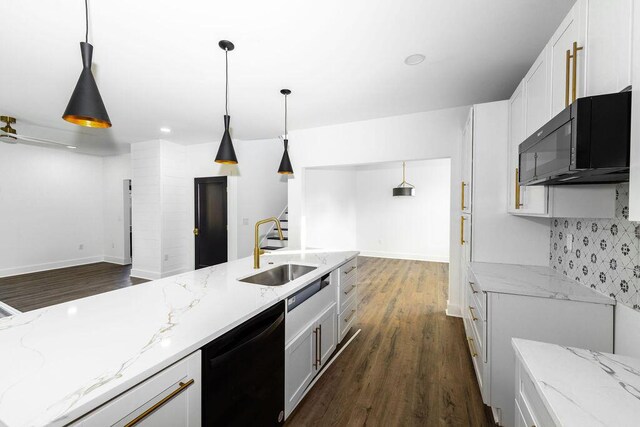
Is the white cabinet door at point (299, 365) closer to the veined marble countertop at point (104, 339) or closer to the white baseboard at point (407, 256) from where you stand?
the veined marble countertop at point (104, 339)

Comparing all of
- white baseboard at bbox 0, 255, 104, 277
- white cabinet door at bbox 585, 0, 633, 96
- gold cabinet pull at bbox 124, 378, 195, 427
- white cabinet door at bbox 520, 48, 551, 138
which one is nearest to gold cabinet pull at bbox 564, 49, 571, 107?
white cabinet door at bbox 585, 0, 633, 96

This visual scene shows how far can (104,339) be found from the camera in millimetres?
1068

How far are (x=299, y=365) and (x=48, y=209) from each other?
22.9 feet

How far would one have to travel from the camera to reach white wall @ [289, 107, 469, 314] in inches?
Result: 137

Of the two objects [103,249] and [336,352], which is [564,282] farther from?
[103,249]

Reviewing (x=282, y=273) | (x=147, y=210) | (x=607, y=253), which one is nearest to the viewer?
(x=607, y=253)

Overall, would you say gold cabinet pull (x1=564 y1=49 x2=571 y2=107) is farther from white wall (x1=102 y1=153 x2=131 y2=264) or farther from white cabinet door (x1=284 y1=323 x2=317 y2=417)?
white wall (x1=102 y1=153 x2=131 y2=264)

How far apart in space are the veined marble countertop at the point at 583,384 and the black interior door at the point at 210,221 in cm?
499

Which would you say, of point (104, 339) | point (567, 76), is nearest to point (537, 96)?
point (567, 76)

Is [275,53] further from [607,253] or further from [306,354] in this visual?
[607,253]

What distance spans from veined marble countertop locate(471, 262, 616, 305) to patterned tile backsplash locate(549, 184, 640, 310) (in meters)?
0.07

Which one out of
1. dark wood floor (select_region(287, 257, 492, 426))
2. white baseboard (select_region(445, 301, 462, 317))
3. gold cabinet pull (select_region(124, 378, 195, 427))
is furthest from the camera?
white baseboard (select_region(445, 301, 462, 317))

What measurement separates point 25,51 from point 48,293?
12.8ft

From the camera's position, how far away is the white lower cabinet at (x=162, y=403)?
79 centimetres
